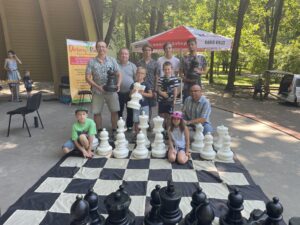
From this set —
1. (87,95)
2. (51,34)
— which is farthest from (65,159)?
(51,34)

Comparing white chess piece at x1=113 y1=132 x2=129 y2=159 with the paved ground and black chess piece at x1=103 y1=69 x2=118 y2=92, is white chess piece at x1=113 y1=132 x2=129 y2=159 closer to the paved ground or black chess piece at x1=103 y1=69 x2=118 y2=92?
black chess piece at x1=103 y1=69 x2=118 y2=92

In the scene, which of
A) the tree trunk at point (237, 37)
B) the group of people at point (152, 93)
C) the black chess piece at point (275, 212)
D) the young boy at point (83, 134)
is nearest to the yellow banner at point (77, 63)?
the group of people at point (152, 93)

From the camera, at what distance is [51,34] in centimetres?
A: 733

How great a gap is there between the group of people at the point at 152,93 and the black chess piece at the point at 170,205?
4.76ft

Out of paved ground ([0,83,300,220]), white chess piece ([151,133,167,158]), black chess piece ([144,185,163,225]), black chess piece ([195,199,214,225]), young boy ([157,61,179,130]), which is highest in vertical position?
young boy ([157,61,179,130])

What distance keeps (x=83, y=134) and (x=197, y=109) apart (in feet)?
5.22

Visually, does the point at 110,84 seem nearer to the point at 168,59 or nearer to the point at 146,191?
the point at 168,59

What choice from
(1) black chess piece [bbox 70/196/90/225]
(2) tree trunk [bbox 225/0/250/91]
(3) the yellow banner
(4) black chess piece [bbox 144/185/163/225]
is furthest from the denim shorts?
(2) tree trunk [bbox 225/0/250/91]

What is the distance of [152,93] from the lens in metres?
4.05

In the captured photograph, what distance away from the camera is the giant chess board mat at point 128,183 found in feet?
6.96

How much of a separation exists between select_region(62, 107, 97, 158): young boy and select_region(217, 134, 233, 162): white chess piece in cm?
162

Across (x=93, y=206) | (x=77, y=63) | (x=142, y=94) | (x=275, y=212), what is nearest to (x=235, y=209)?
→ (x=275, y=212)

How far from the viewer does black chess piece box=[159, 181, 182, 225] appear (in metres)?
1.59

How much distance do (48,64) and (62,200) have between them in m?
6.92
